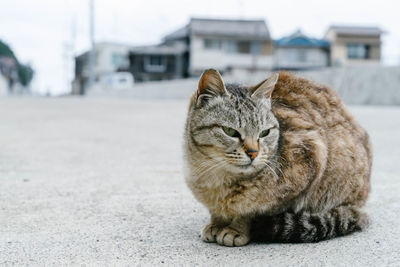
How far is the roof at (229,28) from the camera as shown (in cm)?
3322

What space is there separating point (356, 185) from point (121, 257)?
147 cm

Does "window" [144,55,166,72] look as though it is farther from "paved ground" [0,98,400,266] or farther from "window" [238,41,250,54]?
"paved ground" [0,98,400,266]

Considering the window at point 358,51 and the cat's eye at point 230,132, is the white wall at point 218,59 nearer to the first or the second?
the window at point 358,51

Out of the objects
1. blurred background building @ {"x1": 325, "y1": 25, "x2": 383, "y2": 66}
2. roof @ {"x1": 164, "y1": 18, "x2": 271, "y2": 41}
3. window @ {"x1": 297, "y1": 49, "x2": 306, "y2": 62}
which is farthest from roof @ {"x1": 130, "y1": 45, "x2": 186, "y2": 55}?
blurred background building @ {"x1": 325, "y1": 25, "x2": 383, "y2": 66}

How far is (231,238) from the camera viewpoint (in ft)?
8.09

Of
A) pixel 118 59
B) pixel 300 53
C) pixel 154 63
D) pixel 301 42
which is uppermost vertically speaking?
pixel 301 42

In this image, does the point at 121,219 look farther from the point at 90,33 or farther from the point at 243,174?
the point at 90,33

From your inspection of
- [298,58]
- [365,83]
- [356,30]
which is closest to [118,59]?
[298,58]

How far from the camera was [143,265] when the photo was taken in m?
2.13

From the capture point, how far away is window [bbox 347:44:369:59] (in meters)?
34.1

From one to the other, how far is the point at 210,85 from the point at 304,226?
0.96 metres

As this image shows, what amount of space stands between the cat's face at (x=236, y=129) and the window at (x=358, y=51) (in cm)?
3375

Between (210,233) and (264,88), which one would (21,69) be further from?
(210,233)

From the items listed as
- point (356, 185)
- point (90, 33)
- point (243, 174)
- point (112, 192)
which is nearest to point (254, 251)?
point (243, 174)
